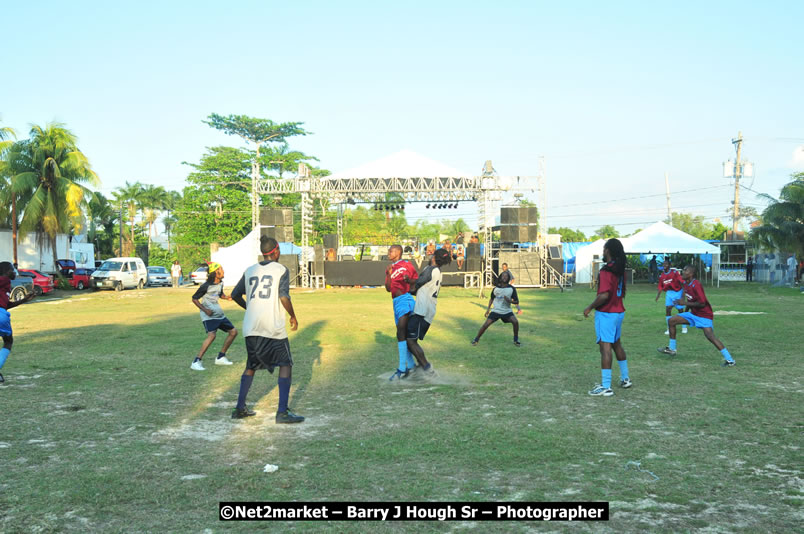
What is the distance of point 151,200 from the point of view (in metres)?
66.6

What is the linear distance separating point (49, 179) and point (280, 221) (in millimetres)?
12584

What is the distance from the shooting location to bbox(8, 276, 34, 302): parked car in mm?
23938

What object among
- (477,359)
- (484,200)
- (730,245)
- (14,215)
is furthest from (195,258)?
(477,359)

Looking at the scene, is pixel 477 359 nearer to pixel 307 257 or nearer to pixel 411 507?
pixel 411 507

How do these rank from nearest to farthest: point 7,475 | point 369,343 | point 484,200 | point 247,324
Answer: point 7,475 → point 247,324 → point 369,343 → point 484,200

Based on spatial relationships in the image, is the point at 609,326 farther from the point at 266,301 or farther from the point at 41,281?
the point at 41,281

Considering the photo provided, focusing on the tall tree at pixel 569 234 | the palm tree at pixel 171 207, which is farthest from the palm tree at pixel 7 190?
the tall tree at pixel 569 234

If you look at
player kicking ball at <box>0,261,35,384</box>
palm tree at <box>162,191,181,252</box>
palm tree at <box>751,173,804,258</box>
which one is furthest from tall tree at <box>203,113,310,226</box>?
player kicking ball at <box>0,261,35,384</box>

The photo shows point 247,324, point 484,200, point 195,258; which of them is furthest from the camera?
point 195,258

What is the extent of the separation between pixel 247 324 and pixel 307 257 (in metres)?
28.5

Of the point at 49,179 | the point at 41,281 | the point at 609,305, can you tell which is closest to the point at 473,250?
the point at 41,281

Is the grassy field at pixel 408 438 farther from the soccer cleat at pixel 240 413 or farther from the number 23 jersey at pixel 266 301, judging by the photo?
the number 23 jersey at pixel 266 301

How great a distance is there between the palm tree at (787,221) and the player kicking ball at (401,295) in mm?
31371

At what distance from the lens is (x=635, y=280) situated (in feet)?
132
